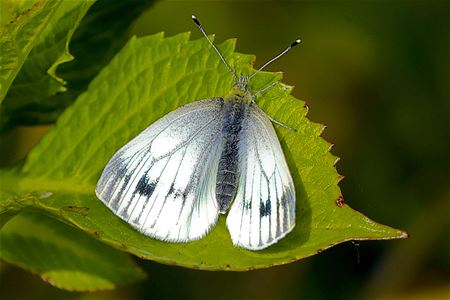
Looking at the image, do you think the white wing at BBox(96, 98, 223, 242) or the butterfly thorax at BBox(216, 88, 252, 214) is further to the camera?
the butterfly thorax at BBox(216, 88, 252, 214)

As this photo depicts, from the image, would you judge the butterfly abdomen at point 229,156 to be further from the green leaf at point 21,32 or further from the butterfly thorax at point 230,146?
the green leaf at point 21,32

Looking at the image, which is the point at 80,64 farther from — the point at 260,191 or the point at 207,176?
the point at 260,191

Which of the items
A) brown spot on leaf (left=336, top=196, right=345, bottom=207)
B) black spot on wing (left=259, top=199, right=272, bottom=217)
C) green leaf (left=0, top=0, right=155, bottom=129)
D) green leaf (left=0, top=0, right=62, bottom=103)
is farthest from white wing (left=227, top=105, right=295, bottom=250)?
green leaf (left=0, top=0, right=62, bottom=103)

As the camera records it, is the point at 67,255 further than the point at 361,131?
No

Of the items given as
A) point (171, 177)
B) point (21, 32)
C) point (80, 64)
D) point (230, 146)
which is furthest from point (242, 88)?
point (21, 32)

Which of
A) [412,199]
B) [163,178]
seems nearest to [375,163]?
[412,199]

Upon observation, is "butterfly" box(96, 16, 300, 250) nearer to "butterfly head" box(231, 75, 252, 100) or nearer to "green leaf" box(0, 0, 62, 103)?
"butterfly head" box(231, 75, 252, 100)

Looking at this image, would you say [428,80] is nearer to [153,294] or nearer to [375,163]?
[375,163]
